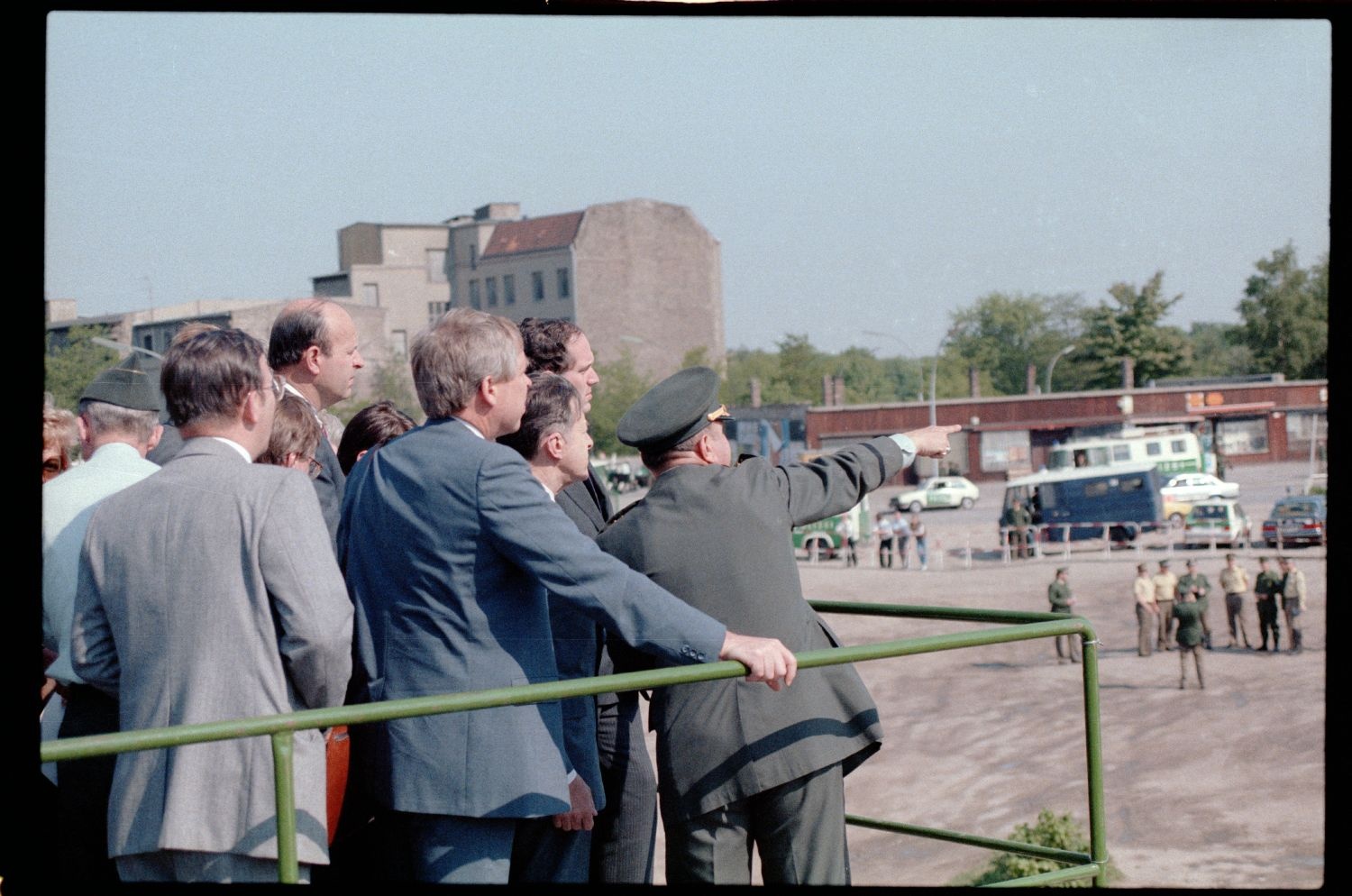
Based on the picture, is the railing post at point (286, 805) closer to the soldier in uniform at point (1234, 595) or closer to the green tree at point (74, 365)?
the green tree at point (74, 365)

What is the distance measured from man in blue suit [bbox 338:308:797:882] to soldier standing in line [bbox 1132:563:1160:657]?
2665 centimetres

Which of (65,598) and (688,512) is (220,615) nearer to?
(65,598)

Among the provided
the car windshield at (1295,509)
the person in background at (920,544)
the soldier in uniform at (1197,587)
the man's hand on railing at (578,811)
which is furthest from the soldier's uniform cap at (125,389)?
the person in background at (920,544)

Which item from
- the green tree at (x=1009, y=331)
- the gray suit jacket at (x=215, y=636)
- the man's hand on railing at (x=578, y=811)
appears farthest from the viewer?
the green tree at (x=1009, y=331)

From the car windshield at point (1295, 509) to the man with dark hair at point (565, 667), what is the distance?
37.3 m

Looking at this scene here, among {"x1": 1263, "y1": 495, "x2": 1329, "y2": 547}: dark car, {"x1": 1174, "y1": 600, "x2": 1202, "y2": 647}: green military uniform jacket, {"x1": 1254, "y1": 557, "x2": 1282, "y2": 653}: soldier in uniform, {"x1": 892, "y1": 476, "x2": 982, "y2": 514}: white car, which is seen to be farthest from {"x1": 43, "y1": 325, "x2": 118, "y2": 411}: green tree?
{"x1": 892, "y1": 476, "x2": 982, "y2": 514}: white car

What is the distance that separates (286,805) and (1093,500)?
4461cm

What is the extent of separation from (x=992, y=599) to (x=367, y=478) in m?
34.6

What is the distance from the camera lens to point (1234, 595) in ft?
97.9

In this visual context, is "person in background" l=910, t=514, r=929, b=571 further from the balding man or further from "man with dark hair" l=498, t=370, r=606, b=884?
"man with dark hair" l=498, t=370, r=606, b=884

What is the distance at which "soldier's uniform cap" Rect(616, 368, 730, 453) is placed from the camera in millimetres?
3764

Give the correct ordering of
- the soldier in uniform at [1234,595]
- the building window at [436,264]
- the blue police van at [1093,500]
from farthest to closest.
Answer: the building window at [436,264] < the blue police van at [1093,500] < the soldier in uniform at [1234,595]

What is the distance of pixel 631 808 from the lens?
4.06 m

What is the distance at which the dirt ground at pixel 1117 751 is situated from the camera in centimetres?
2209
